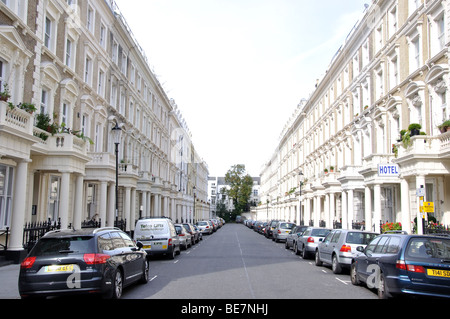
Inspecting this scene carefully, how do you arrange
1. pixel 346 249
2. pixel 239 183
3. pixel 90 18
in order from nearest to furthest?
pixel 346 249, pixel 90 18, pixel 239 183

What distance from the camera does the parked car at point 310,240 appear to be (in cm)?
1981

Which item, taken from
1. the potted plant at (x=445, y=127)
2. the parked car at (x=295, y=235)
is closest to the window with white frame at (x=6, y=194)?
the parked car at (x=295, y=235)

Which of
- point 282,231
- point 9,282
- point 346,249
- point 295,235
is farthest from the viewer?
point 282,231

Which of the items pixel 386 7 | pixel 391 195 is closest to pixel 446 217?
pixel 391 195

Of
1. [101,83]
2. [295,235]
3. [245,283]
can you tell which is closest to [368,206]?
[295,235]

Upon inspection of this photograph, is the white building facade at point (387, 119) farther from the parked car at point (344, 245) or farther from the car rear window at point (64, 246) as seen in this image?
the car rear window at point (64, 246)

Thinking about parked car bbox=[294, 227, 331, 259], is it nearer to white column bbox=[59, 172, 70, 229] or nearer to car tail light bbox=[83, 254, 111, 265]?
white column bbox=[59, 172, 70, 229]

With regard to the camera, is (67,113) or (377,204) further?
(377,204)

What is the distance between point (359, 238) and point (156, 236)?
29.5ft

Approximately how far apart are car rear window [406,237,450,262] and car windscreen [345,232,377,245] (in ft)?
18.2

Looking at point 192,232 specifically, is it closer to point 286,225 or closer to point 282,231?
point 282,231

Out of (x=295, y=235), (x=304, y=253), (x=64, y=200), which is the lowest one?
(x=304, y=253)

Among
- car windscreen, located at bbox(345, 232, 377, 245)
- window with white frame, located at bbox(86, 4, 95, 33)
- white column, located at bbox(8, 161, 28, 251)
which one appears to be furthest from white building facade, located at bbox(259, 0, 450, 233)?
window with white frame, located at bbox(86, 4, 95, 33)

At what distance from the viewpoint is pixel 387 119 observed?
1042 inches
